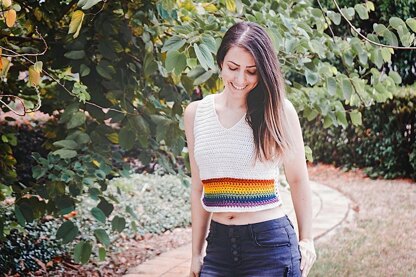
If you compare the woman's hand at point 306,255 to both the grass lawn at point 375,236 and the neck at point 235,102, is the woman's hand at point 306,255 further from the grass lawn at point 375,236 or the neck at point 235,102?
the grass lawn at point 375,236

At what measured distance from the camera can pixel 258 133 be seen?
2.51m

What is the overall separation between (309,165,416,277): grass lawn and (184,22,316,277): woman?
2542 millimetres

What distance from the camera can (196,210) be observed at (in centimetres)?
265

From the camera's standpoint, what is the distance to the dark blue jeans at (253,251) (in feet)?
7.88

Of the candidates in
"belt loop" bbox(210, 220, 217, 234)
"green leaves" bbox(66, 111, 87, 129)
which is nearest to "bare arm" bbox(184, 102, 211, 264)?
"belt loop" bbox(210, 220, 217, 234)

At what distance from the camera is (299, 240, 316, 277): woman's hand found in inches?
99.7

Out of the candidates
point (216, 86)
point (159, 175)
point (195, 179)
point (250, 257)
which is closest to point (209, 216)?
point (195, 179)

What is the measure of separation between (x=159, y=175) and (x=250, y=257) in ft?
20.0

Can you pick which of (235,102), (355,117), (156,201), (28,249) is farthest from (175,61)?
(156,201)

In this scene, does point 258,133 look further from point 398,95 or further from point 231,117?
point 398,95

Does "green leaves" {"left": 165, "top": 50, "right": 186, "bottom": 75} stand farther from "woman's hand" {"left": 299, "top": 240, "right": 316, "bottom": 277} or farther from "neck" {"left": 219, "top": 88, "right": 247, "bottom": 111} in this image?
"woman's hand" {"left": 299, "top": 240, "right": 316, "bottom": 277}

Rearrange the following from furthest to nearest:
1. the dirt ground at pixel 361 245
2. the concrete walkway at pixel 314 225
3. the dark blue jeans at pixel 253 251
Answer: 1. the dirt ground at pixel 361 245
2. the concrete walkway at pixel 314 225
3. the dark blue jeans at pixel 253 251

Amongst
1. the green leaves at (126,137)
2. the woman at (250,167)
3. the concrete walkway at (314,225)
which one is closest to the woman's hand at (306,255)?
the woman at (250,167)

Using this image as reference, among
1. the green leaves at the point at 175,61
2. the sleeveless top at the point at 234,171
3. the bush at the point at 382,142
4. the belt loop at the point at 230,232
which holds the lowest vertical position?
the bush at the point at 382,142
